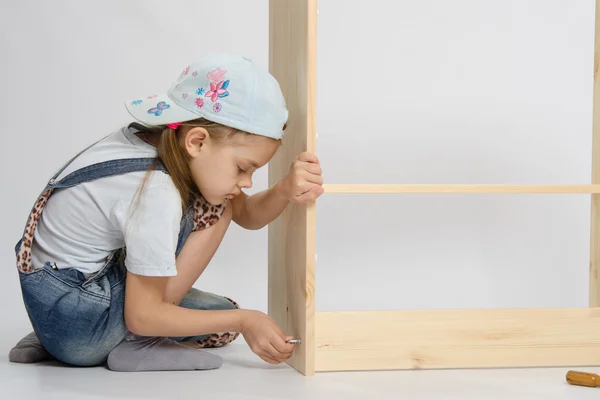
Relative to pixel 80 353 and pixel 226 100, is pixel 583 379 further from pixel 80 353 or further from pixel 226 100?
pixel 80 353

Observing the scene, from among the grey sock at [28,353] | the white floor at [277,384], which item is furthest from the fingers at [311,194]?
the grey sock at [28,353]

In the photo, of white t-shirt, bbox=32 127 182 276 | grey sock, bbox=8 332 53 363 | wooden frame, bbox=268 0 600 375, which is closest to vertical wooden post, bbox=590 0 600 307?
wooden frame, bbox=268 0 600 375

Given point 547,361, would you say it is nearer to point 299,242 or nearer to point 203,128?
point 299,242

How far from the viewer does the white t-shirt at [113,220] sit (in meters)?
1.61

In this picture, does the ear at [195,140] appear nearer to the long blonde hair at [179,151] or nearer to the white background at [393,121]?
the long blonde hair at [179,151]

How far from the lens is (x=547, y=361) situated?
1791 millimetres

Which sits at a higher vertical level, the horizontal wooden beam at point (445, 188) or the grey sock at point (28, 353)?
the horizontal wooden beam at point (445, 188)

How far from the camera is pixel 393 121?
2.72m

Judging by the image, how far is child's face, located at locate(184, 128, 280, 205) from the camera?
1683 millimetres

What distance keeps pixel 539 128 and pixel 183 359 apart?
4.95ft

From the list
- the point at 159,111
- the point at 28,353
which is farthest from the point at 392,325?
the point at 28,353

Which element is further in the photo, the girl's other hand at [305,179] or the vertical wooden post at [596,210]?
the vertical wooden post at [596,210]

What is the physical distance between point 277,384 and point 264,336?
0.36 ft

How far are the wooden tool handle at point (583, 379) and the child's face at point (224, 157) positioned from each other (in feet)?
2.25
